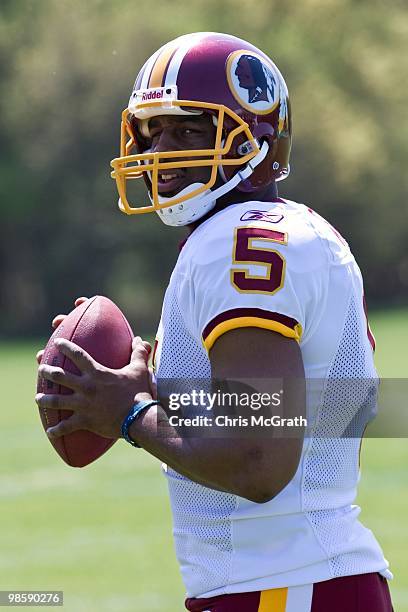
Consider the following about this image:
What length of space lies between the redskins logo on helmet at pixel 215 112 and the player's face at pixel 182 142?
22mm

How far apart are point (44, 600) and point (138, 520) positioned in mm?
1540

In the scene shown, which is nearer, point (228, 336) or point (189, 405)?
point (228, 336)

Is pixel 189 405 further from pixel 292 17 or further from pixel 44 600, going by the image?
pixel 292 17

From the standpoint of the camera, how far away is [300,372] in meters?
2.17

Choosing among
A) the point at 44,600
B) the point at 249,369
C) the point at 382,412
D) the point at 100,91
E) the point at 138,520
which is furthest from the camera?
the point at 100,91

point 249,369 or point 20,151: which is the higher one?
A: point 249,369

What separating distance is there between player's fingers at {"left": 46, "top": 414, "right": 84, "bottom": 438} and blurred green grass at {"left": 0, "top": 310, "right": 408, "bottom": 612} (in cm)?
301

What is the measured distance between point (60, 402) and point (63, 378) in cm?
5

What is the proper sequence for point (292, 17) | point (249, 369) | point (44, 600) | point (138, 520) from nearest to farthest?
point (249, 369)
point (44, 600)
point (138, 520)
point (292, 17)

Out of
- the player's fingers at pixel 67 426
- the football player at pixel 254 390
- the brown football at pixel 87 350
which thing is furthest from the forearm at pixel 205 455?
the brown football at pixel 87 350

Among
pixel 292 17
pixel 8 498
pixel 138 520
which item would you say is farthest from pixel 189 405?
pixel 292 17

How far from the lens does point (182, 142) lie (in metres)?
2.64

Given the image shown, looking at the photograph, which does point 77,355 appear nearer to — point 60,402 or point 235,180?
point 60,402

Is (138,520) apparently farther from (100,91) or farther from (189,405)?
(100,91)
